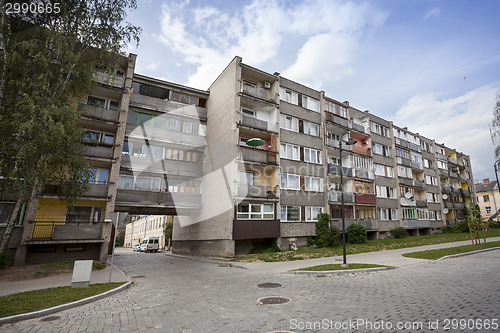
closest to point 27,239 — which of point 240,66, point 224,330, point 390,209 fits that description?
point 224,330

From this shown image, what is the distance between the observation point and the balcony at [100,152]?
18844 millimetres

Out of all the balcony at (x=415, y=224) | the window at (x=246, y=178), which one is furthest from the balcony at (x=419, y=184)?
the window at (x=246, y=178)

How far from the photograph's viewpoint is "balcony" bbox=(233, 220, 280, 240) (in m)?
20.5

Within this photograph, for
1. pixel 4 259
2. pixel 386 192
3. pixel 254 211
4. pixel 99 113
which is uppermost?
pixel 99 113

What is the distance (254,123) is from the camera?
23812mm

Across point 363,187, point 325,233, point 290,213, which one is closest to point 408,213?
point 363,187

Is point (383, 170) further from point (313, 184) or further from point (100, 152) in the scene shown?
point (100, 152)

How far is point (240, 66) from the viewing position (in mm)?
24281

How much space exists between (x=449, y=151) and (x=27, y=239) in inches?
2553

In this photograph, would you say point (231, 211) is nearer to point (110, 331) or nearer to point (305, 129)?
point (305, 129)

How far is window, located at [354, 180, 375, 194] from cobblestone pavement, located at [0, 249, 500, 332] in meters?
20.4

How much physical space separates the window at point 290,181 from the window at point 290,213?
184 centimetres

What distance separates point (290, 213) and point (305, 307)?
17.7 meters

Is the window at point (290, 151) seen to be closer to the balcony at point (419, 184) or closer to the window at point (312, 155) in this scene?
the window at point (312, 155)
